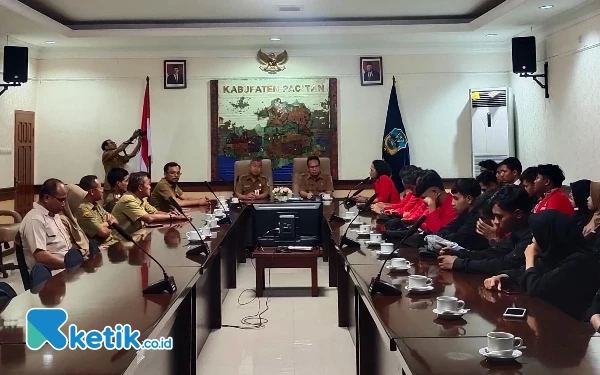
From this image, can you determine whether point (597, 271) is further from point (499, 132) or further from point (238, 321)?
point (499, 132)

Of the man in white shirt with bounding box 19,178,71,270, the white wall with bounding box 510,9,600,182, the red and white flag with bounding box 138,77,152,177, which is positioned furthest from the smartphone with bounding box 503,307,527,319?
the red and white flag with bounding box 138,77,152,177

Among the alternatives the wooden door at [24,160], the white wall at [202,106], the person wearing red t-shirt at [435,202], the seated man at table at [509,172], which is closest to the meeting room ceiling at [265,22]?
the white wall at [202,106]

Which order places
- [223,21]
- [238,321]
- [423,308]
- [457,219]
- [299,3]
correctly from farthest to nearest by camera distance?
[223,21] → [299,3] → [238,321] → [457,219] → [423,308]

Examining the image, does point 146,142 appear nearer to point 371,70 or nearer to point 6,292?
point 371,70

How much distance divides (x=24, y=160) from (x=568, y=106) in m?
6.65

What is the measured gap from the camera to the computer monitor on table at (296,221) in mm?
6359

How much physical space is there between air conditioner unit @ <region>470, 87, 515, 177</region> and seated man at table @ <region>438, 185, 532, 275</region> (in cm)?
528

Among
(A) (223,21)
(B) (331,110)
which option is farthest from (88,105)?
(B) (331,110)

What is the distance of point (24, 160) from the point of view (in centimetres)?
809

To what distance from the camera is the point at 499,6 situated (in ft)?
21.1

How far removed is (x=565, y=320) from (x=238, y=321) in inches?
116

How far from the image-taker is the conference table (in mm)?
1676

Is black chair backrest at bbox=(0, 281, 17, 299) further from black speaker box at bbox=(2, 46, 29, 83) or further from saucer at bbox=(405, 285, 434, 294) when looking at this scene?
black speaker box at bbox=(2, 46, 29, 83)

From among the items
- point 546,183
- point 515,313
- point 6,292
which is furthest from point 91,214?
point 515,313
